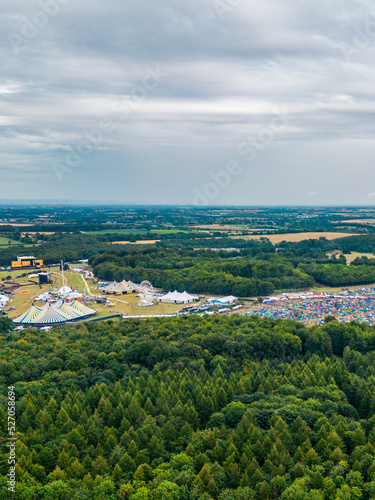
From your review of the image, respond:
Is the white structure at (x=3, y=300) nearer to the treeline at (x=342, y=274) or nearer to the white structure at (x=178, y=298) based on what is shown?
the white structure at (x=178, y=298)

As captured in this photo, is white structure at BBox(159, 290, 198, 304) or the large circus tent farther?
white structure at BBox(159, 290, 198, 304)

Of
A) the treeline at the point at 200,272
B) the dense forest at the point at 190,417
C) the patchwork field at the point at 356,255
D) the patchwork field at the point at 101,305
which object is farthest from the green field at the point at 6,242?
the dense forest at the point at 190,417

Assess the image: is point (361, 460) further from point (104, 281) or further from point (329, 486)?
point (104, 281)

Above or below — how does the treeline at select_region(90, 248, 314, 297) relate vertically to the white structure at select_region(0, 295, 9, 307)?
above

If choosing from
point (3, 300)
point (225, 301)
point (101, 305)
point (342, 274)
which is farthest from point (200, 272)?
point (3, 300)

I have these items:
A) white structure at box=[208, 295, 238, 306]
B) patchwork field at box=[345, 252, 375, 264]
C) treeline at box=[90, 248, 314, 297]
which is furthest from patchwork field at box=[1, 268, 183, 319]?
patchwork field at box=[345, 252, 375, 264]

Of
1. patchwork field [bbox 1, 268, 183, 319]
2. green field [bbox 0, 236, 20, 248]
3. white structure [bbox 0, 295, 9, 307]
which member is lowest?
patchwork field [bbox 1, 268, 183, 319]

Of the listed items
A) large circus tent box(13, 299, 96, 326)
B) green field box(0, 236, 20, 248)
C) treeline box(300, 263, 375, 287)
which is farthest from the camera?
green field box(0, 236, 20, 248)

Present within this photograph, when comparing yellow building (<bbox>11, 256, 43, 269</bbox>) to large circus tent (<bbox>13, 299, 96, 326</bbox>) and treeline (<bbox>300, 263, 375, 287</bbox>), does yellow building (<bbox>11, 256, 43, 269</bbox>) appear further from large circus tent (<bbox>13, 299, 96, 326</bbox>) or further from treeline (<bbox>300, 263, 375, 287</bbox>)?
treeline (<bbox>300, 263, 375, 287</bbox>)
